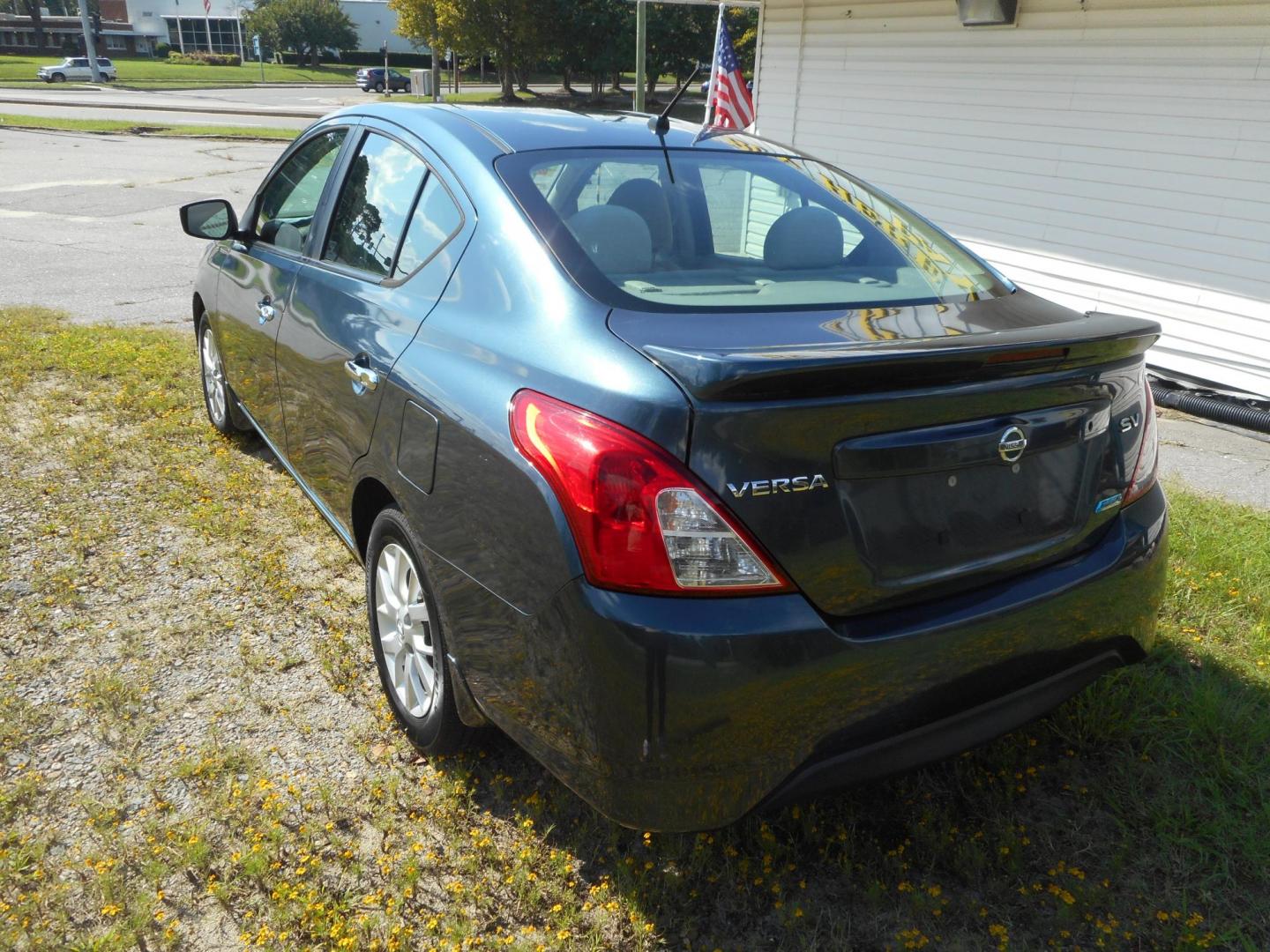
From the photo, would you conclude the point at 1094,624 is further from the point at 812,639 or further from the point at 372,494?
the point at 372,494

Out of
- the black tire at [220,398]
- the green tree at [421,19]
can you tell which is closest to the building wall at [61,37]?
the green tree at [421,19]

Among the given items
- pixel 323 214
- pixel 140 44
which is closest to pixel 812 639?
pixel 323 214

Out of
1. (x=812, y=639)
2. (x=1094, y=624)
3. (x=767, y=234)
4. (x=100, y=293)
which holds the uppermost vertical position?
(x=767, y=234)

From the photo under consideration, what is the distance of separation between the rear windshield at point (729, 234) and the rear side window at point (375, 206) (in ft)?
1.44

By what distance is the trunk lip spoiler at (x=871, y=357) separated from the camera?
1.86 m

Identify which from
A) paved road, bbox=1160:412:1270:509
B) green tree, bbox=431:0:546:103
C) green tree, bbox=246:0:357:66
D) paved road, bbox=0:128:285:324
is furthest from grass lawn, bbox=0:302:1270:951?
green tree, bbox=246:0:357:66

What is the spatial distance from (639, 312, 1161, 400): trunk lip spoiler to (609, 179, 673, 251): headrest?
795 mm

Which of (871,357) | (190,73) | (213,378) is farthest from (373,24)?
(871,357)

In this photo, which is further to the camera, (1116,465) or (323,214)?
(323,214)

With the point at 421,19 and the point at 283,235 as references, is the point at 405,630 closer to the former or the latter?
the point at 283,235

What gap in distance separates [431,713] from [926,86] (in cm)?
788

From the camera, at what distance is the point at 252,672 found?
324cm

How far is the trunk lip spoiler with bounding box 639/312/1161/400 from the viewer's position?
6.10 ft

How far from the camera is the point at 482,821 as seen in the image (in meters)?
2.59
